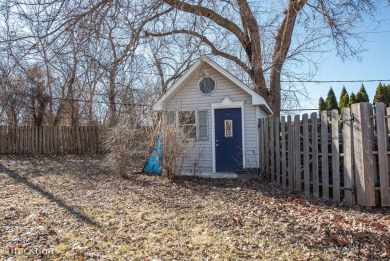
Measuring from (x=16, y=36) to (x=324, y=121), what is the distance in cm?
712

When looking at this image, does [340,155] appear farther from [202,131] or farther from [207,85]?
[207,85]

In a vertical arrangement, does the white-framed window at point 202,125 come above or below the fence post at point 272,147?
above

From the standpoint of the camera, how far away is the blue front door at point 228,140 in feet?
33.4

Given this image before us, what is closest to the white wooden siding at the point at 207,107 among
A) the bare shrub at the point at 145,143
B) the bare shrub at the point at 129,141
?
the bare shrub at the point at 145,143

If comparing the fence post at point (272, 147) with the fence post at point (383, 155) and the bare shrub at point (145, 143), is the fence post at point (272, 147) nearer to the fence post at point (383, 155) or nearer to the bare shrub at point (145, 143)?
the bare shrub at point (145, 143)

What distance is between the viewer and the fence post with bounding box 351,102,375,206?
576 centimetres

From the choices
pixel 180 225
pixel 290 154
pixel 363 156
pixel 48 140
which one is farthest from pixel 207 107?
pixel 48 140

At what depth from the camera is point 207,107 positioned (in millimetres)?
10469

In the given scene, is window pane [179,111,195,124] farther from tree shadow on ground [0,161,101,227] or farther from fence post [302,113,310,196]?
tree shadow on ground [0,161,101,227]

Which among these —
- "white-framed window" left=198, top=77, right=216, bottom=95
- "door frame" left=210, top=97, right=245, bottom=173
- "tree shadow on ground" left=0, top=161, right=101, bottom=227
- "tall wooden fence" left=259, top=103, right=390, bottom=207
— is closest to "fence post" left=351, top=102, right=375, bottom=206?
"tall wooden fence" left=259, top=103, right=390, bottom=207

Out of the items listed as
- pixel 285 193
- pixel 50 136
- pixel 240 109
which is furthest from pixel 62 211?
pixel 50 136

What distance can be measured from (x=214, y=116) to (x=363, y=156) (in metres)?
5.41

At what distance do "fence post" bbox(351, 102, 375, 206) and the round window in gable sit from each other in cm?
537

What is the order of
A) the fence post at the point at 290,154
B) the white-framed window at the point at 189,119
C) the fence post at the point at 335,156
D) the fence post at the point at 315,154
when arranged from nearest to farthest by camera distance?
1. the fence post at the point at 335,156
2. the fence post at the point at 315,154
3. the fence post at the point at 290,154
4. the white-framed window at the point at 189,119
